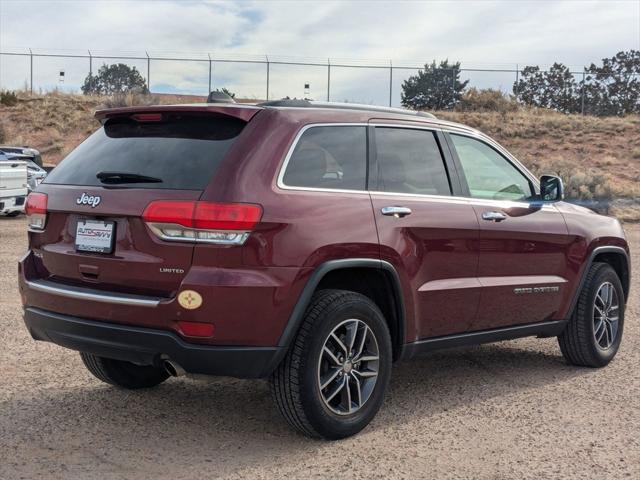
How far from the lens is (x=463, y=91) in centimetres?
4794

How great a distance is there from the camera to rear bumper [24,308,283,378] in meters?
4.17

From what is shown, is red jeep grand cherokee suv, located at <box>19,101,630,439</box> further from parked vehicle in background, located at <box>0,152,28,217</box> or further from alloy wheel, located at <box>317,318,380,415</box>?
parked vehicle in background, located at <box>0,152,28,217</box>

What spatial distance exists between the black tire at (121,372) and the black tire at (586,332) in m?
3.10

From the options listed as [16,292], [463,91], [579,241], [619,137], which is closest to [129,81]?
[463,91]

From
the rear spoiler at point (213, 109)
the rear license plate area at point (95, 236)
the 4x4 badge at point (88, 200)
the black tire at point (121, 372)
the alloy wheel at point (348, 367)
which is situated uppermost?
the rear spoiler at point (213, 109)

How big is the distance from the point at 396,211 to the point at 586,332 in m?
2.38

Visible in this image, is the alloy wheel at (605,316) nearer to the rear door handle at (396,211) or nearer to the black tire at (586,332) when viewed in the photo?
the black tire at (586,332)

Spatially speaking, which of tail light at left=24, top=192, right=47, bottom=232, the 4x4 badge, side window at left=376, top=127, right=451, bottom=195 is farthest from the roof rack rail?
tail light at left=24, top=192, right=47, bottom=232

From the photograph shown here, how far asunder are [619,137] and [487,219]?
35.4 m

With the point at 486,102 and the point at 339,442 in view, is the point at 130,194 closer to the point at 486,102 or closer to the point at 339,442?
the point at 339,442

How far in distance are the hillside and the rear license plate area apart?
85.6 feet

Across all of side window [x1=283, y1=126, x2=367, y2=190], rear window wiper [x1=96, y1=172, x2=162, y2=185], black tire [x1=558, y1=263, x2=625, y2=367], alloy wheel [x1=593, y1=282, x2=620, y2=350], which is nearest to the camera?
rear window wiper [x1=96, y1=172, x2=162, y2=185]

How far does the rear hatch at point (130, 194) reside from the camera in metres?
4.22

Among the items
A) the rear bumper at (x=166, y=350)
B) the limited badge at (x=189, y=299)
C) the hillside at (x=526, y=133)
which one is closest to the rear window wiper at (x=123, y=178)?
the limited badge at (x=189, y=299)
